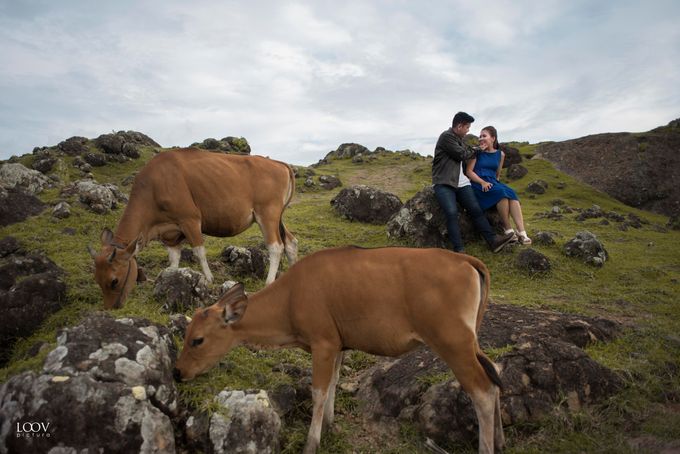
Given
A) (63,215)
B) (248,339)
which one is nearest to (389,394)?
(248,339)

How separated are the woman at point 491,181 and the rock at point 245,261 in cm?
567

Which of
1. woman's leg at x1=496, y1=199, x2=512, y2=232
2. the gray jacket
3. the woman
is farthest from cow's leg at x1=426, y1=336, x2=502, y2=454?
woman's leg at x1=496, y1=199, x2=512, y2=232

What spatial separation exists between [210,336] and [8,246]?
8.43m

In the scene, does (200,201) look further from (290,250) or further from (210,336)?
(210,336)

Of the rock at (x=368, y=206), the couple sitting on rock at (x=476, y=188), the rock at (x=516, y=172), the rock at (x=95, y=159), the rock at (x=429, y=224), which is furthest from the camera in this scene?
the rock at (x=516, y=172)

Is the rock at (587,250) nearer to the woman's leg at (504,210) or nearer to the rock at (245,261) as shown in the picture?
the woman's leg at (504,210)

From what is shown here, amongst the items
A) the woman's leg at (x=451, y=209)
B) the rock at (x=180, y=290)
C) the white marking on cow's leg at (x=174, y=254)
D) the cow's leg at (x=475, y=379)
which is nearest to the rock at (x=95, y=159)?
the white marking on cow's leg at (x=174, y=254)

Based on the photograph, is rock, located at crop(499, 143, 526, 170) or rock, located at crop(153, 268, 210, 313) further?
rock, located at crop(499, 143, 526, 170)

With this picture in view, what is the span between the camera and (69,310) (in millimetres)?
7832

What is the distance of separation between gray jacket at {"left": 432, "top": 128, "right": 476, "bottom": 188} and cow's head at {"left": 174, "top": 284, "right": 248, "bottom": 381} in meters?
7.39

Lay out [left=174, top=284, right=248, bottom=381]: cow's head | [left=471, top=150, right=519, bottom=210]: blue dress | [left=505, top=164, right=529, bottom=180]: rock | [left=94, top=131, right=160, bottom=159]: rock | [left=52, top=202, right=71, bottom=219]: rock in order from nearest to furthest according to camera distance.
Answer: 1. [left=174, top=284, right=248, bottom=381]: cow's head
2. [left=471, top=150, right=519, bottom=210]: blue dress
3. [left=52, top=202, right=71, bottom=219]: rock
4. [left=94, top=131, right=160, bottom=159]: rock
5. [left=505, top=164, right=529, bottom=180]: rock

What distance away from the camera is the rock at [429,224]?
12.9 m

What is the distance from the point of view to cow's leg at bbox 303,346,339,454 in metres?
5.04

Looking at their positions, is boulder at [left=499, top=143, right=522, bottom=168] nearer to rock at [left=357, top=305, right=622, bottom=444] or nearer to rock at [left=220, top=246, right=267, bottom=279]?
rock at [left=220, top=246, right=267, bottom=279]
